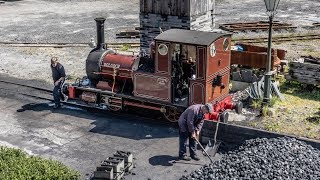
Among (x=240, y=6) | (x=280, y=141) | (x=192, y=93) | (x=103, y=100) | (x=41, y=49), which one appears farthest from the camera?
(x=240, y=6)

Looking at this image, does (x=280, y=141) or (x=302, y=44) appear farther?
(x=302, y=44)

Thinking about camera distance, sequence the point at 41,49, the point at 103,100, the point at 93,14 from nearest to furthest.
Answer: the point at 103,100 → the point at 41,49 → the point at 93,14

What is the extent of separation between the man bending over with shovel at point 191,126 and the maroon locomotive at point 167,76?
143cm

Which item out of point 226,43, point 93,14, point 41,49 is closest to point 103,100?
point 226,43

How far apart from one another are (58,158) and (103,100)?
3469 mm

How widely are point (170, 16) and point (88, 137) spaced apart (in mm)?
6900

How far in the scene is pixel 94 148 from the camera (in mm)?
13484

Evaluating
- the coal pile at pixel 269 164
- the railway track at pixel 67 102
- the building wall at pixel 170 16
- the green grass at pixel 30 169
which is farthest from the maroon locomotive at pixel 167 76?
the green grass at pixel 30 169

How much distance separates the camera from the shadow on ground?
14.4 meters

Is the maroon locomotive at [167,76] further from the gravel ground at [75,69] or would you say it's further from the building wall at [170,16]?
the building wall at [170,16]

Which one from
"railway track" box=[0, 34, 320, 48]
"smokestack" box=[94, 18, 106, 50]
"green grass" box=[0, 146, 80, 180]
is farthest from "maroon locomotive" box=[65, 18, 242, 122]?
"railway track" box=[0, 34, 320, 48]

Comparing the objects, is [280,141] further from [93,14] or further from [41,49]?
[93,14]

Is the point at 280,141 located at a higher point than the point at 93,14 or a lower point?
lower

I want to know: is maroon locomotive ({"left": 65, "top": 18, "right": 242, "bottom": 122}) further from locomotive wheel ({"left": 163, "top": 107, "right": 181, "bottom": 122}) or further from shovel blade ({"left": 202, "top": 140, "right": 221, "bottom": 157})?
shovel blade ({"left": 202, "top": 140, "right": 221, "bottom": 157})
